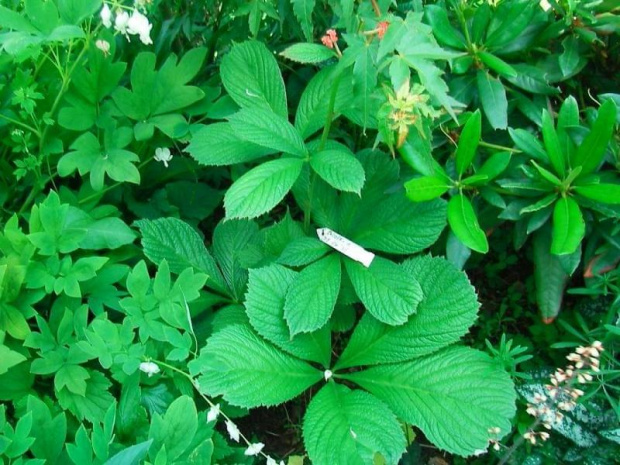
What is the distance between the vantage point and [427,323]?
130 centimetres

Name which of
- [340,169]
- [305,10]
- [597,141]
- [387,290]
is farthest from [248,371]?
[597,141]

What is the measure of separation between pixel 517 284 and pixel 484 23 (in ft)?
2.20

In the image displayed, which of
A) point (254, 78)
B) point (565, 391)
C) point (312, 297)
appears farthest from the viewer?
point (254, 78)

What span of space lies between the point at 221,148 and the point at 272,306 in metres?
0.34

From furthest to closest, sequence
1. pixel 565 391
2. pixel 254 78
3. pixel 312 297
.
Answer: pixel 254 78, pixel 312 297, pixel 565 391

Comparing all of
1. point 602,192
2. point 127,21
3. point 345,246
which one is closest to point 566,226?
point 602,192

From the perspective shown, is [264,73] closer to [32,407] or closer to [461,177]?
[461,177]

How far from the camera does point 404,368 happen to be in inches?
51.9

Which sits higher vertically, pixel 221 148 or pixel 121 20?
pixel 121 20

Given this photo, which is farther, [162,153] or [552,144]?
[162,153]

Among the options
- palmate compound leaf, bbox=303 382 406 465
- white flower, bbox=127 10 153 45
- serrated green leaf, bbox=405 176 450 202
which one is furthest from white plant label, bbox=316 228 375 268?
white flower, bbox=127 10 153 45

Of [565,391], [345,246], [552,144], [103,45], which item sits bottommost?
[565,391]

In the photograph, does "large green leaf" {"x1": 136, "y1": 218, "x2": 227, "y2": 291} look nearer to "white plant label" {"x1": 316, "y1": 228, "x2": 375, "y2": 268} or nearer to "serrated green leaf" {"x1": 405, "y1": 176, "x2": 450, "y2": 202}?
"white plant label" {"x1": 316, "y1": 228, "x2": 375, "y2": 268}

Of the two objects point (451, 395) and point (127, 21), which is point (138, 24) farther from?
point (451, 395)
